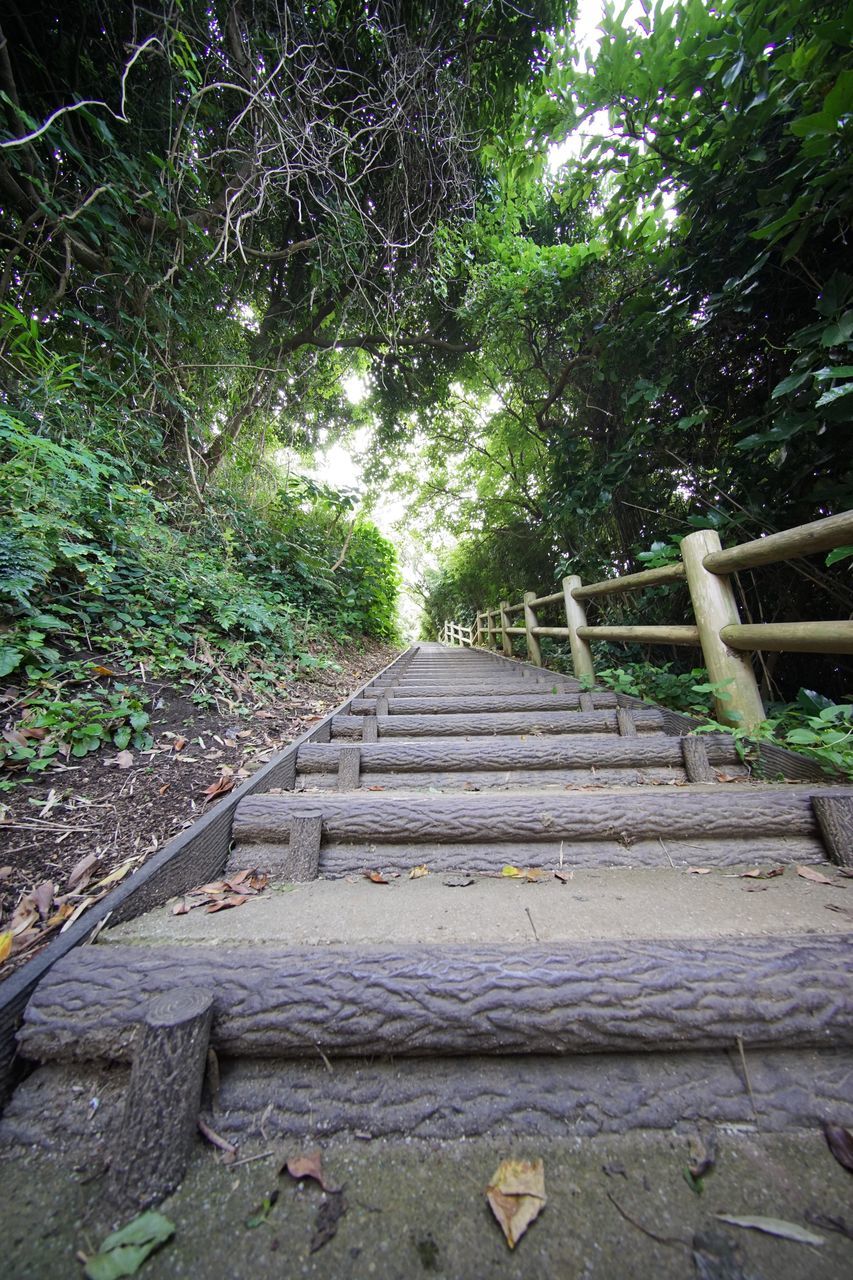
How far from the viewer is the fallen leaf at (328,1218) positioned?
578mm

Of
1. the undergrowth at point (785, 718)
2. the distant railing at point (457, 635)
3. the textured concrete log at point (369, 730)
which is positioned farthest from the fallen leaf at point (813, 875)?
the distant railing at point (457, 635)

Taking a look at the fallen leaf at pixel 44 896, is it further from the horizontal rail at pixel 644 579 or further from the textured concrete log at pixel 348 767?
the horizontal rail at pixel 644 579

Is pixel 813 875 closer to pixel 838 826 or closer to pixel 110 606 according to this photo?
pixel 838 826

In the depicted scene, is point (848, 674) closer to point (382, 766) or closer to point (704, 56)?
point (382, 766)

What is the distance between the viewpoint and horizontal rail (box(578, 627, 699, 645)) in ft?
6.95

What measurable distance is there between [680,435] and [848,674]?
1857 millimetres

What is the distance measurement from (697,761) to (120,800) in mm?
2178

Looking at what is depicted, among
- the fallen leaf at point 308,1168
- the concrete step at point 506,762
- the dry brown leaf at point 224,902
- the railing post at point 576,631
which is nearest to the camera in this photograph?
the fallen leaf at point 308,1168

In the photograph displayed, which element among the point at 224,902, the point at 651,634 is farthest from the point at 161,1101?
the point at 651,634

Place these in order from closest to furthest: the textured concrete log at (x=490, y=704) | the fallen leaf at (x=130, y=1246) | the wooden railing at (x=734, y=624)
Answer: the fallen leaf at (x=130, y=1246) → the wooden railing at (x=734, y=624) → the textured concrete log at (x=490, y=704)

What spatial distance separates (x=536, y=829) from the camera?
1402 millimetres

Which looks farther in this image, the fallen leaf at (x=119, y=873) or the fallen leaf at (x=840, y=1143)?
the fallen leaf at (x=119, y=873)

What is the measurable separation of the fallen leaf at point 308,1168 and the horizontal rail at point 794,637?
1799 mm

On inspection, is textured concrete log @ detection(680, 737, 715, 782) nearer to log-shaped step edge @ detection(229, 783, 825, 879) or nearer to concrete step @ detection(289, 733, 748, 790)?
concrete step @ detection(289, 733, 748, 790)
